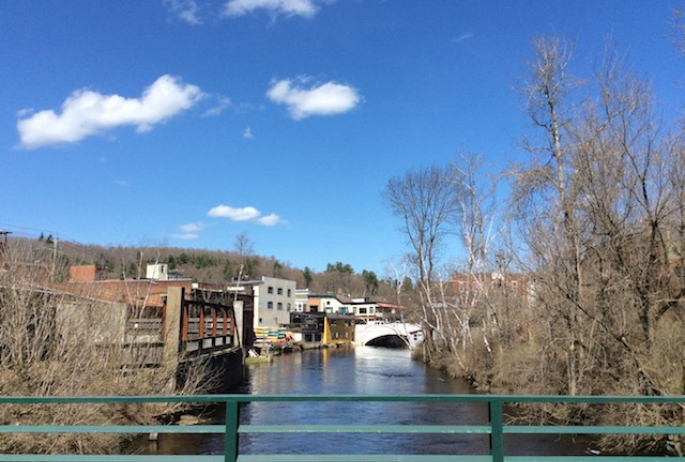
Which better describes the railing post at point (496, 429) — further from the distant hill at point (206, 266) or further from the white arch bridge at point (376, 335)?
the white arch bridge at point (376, 335)

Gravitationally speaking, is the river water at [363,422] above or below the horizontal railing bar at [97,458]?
below

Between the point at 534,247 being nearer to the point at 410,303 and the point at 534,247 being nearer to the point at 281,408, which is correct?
the point at 281,408

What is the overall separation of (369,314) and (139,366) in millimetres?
100253

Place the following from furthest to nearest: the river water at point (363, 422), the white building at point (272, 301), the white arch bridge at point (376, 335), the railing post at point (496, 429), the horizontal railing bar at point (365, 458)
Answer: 1. the white arch bridge at point (376, 335)
2. the white building at point (272, 301)
3. the river water at point (363, 422)
4. the horizontal railing bar at point (365, 458)
5. the railing post at point (496, 429)

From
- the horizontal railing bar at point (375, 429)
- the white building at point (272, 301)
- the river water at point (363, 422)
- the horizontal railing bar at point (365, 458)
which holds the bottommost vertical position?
the river water at point (363, 422)

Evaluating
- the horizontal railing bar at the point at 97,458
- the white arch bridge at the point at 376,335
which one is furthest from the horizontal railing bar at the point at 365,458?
the white arch bridge at the point at 376,335

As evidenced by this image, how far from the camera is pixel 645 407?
1223 centimetres

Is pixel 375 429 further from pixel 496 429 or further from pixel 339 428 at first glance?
pixel 496 429

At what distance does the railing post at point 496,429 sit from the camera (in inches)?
156

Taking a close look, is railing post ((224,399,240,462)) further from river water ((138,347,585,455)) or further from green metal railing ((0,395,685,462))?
river water ((138,347,585,455))

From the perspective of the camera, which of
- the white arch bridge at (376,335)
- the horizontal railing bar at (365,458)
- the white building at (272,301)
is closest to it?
the horizontal railing bar at (365,458)

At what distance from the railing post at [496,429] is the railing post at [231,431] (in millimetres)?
1881

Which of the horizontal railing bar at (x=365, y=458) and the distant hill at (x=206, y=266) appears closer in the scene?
the horizontal railing bar at (x=365, y=458)

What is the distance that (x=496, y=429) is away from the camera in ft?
13.0
